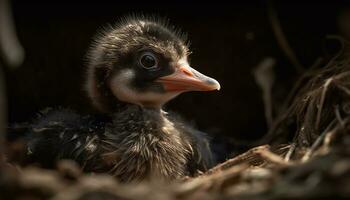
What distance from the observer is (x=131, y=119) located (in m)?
3.16

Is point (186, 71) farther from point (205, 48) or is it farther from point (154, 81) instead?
point (205, 48)

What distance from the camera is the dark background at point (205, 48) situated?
414 cm

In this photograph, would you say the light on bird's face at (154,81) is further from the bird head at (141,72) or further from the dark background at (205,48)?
the dark background at (205,48)

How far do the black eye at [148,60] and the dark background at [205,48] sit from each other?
98cm

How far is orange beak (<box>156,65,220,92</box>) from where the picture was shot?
3.18m

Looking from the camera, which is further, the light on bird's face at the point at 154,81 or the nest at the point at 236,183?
the light on bird's face at the point at 154,81

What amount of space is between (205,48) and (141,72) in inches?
45.9

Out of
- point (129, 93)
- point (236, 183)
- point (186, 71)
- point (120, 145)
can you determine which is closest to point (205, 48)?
point (186, 71)

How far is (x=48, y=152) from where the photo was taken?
2969 mm

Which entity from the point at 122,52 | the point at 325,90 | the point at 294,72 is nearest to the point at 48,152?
the point at 122,52

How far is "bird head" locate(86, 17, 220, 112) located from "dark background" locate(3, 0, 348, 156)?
877 mm

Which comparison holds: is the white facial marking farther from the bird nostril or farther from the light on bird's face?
the bird nostril

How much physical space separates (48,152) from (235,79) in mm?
1678

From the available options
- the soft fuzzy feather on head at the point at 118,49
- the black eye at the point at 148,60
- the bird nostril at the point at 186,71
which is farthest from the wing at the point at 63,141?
the bird nostril at the point at 186,71
